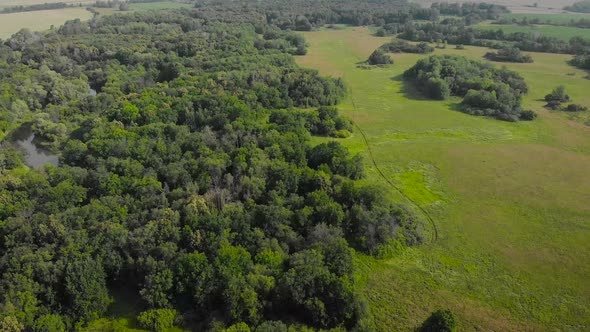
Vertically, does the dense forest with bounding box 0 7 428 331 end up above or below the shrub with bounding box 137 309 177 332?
above

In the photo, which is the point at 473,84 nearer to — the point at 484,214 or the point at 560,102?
the point at 560,102

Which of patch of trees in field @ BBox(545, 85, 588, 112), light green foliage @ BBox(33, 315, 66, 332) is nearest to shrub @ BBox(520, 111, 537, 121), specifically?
patch of trees in field @ BBox(545, 85, 588, 112)

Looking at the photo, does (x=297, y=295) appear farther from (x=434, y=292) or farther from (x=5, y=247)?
(x=5, y=247)

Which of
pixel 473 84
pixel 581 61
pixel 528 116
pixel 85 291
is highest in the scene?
pixel 581 61

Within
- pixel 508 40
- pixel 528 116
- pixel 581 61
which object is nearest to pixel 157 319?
pixel 528 116

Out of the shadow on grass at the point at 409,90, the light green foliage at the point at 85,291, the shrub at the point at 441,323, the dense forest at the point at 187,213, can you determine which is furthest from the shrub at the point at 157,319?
the shadow on grass at the point at 409,90

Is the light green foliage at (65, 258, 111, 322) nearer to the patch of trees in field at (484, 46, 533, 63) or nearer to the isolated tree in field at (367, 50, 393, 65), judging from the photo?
the isolated tree in field at (367, 50, 393, 65)

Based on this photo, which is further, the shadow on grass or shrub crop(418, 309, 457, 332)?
the shadow on grass
